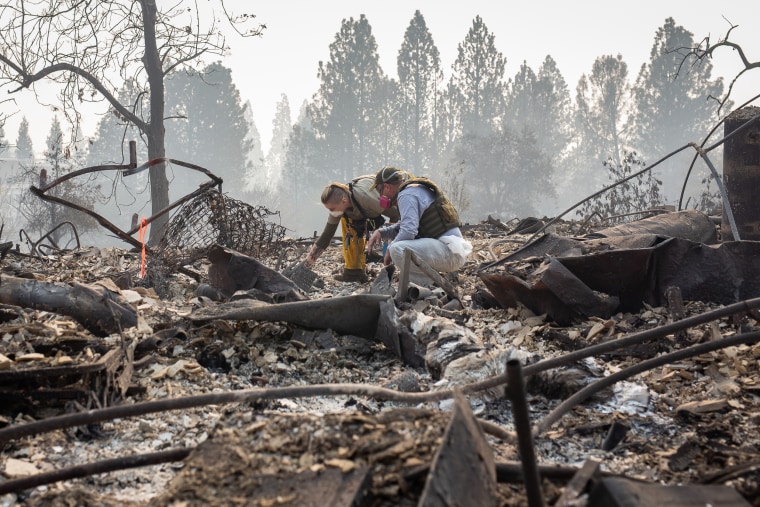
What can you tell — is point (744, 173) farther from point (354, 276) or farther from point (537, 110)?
point (537, 110)

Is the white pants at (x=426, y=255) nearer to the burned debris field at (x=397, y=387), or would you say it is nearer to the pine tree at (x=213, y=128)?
the burned debris field at (x=397, y=387)

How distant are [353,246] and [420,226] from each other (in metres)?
0.94

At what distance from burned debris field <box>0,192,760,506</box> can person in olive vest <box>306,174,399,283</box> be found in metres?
1.52

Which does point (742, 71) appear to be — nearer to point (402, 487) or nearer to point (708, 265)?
point (708, 265)

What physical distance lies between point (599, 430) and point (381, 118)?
4769 centimetres

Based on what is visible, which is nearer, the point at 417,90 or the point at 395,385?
the point at 395,385

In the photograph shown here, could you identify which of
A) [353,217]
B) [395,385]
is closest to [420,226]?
[353,217]

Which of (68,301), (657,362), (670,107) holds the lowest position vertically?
(657,362)

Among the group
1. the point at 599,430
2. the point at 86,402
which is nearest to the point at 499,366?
the point at 599,430

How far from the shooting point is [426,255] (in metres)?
→ 5.86

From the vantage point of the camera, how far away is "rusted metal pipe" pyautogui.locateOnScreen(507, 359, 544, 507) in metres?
→ 1.22

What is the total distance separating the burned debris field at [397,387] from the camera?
1486mm

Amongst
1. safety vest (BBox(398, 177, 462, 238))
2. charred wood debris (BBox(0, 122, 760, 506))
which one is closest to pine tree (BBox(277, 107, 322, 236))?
safety vest (BBox(398, 177, 462, 238))

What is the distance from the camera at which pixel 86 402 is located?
2562 millimetres
